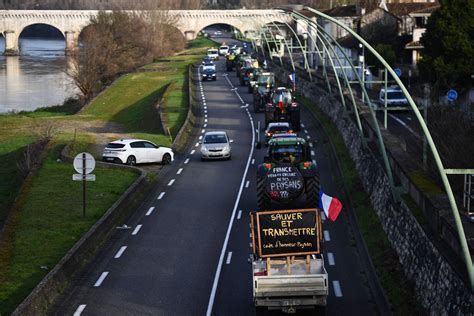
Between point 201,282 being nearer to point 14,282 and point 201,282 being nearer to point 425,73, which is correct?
point 14,282

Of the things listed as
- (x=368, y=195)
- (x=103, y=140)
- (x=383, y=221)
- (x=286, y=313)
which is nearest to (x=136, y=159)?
(x=103, y=140)

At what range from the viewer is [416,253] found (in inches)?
892

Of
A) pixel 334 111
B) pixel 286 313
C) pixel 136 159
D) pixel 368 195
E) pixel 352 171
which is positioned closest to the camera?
pixel 286 313

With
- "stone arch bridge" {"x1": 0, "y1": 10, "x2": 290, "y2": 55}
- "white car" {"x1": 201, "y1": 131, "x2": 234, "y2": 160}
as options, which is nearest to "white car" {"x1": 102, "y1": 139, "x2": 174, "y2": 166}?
"white car" {"x1": 201, "y1": 131, "x2": 234, "y2": 160}

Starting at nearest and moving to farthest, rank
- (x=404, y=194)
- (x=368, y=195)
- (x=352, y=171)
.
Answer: (x=404, y=194), (x=368, y=195), (x=352, y=171)

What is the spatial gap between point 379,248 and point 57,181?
17.6 meters

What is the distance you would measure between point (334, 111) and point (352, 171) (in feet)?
61.5

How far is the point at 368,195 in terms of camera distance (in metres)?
34.7

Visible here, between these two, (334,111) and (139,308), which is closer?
(139,308)

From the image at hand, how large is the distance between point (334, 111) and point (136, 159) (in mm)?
16472

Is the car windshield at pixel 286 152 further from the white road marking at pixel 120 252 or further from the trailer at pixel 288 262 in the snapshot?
the trailer at pixel 288 262

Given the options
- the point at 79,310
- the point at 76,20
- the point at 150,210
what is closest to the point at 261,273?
the point at 79,310

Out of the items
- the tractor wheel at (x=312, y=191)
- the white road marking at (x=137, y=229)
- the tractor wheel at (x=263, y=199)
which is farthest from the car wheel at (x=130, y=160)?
the tractor wheel at (x=263, y=199)

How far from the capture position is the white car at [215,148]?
47656mm
